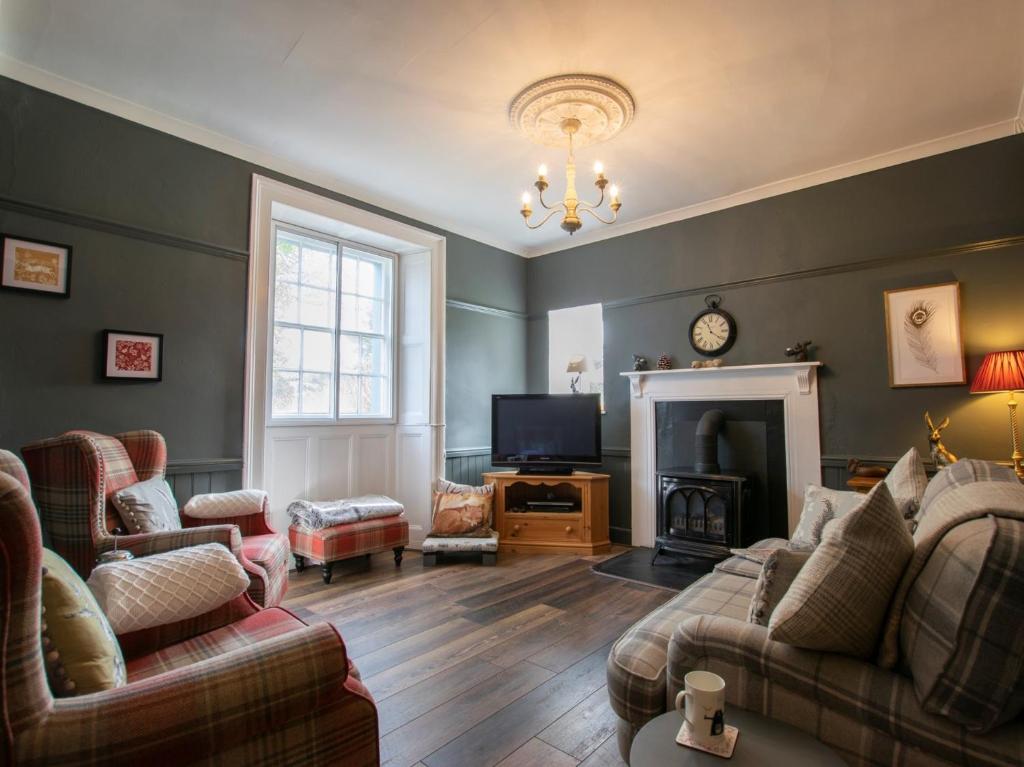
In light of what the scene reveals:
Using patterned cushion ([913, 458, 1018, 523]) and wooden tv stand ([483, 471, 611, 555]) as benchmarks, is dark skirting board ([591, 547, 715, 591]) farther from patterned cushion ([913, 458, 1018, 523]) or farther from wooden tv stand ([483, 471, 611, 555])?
patterned cushion ([913, 458, 1018, 523])

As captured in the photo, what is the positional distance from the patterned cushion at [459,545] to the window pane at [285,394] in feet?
4.73

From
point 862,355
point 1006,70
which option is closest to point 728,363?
point 862,355

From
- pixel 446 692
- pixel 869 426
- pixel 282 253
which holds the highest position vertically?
pixel 282 253

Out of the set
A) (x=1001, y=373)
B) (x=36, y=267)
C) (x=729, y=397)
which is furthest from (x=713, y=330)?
(x=36, y=267)

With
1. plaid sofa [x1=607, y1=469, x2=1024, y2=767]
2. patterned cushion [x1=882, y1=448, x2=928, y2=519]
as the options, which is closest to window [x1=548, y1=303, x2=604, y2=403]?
patterned cushion [x1=882, y1=448, x2=928, y2=519]

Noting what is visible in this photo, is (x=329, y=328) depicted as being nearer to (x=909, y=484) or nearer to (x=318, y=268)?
(x=318, y=268)

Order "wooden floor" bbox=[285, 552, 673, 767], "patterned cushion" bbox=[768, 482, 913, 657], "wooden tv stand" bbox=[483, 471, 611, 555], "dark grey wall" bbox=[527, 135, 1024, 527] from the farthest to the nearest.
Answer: "wooden tv stand" bbox=[483, 471, 611, 555]
"dark grey wall" bbox=[527, 135, 1024, 527]
"wooden floor" bbox=[285, 552, 673, 767]
"patterned cushion" bbox=[768, 482, 913, 657]

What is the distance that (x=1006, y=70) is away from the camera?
2.66 metres

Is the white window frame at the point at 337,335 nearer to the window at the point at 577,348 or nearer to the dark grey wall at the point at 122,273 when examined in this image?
the dark grey wall at the point at 122,273

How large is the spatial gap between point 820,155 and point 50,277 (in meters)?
4.60

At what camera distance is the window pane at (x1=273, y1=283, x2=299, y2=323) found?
3969mm

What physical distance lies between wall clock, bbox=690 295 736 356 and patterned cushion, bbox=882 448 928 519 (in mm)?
2082

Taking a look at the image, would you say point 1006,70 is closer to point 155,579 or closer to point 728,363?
point 728,363

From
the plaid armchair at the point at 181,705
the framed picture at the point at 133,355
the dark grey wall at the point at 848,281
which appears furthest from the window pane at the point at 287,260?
the plaid armchair at the point at 181,705
